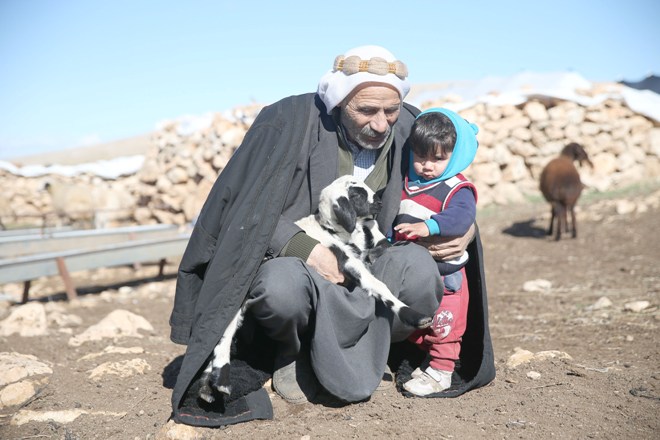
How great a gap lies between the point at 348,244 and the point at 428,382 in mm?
801

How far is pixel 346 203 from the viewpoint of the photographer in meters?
2.75

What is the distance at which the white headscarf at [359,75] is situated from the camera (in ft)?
9.31

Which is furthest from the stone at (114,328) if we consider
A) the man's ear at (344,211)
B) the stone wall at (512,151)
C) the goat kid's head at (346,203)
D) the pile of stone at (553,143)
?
the pile of stone at (553,143)

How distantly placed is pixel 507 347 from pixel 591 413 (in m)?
1.43

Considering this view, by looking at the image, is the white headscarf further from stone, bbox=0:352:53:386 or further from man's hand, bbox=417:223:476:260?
stone, bbox=0:352:53:386

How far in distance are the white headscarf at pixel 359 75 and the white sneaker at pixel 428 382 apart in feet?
4.64

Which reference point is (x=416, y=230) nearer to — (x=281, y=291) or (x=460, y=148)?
(x=460, y=148)

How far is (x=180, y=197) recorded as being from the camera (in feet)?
44.1

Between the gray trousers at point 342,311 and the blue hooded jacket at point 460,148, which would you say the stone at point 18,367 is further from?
the blue hooded jacket at point 460,148

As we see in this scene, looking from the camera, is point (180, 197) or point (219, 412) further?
point (180, 197)

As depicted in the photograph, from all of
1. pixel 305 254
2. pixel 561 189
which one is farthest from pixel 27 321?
pixel 561 189

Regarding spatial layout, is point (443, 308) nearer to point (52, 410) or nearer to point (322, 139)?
point (322, 139)

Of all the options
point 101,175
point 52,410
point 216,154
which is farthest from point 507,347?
point 101,175

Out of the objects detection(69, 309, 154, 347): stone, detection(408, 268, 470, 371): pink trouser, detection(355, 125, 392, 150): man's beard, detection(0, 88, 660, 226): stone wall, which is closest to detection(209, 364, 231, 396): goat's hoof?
detection(408, 268, 470, 371): pink trouser
